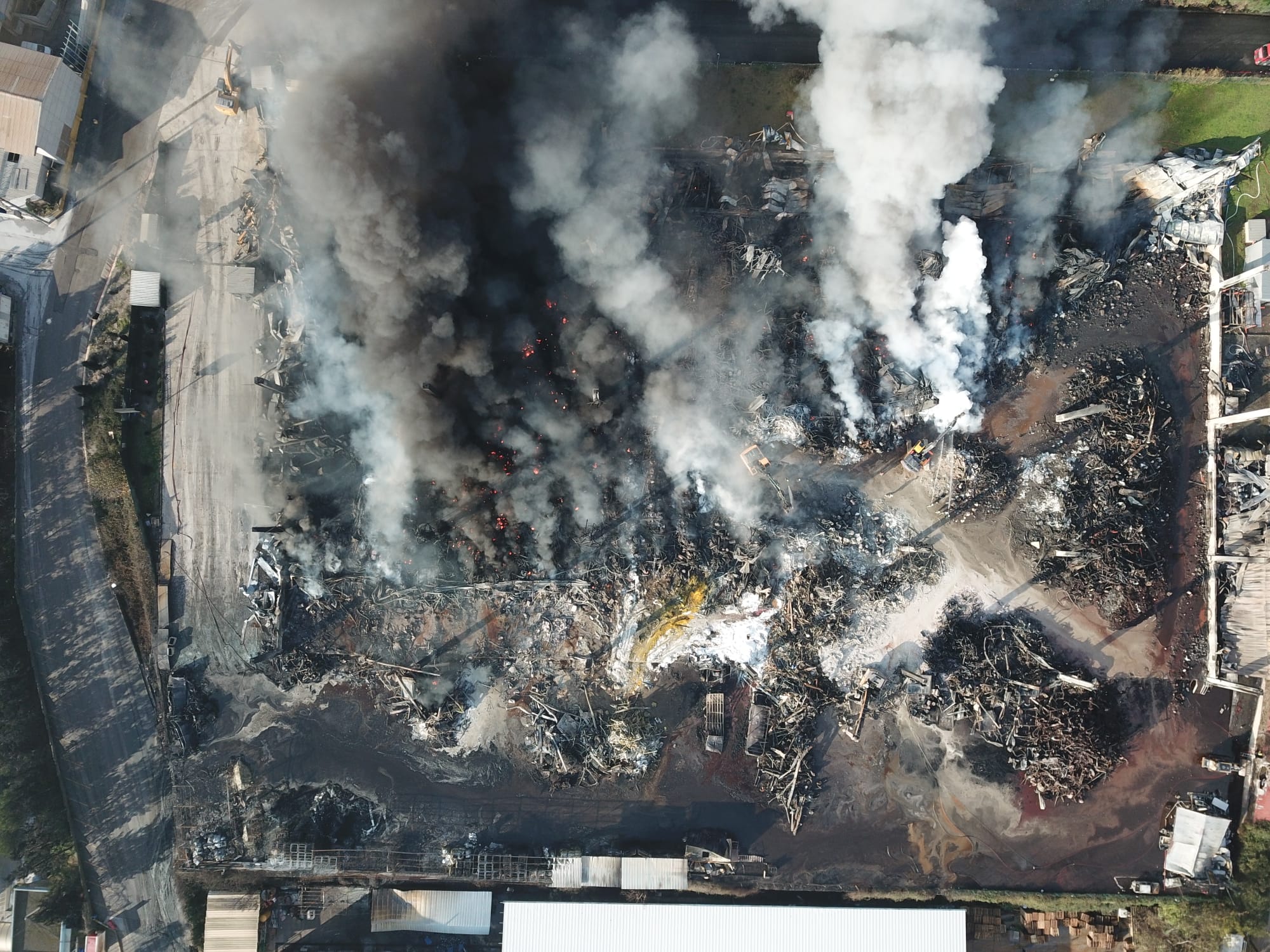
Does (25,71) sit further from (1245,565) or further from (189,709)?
(1245,565)

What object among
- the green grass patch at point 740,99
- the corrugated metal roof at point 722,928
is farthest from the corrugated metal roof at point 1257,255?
the corrugated metal roof at point 722,928

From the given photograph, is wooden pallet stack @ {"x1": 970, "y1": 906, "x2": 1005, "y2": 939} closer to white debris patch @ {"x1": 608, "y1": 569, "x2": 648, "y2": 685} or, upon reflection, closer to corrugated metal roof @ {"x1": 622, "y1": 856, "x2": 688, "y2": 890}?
corrugated metal roof @ {"x1": 622, "y1": 856, "x2": 688, "y2": 890}

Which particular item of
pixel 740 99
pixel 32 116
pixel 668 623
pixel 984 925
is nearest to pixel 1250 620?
pixel 984 925

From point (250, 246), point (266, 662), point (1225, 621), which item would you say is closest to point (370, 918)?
point (266, 662)

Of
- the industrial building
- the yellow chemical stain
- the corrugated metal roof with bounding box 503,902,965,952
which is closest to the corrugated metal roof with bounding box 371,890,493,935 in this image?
the corrugated metal roof with bounding box 503,902,965,952

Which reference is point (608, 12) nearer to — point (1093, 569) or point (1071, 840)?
point (1093, 569)
